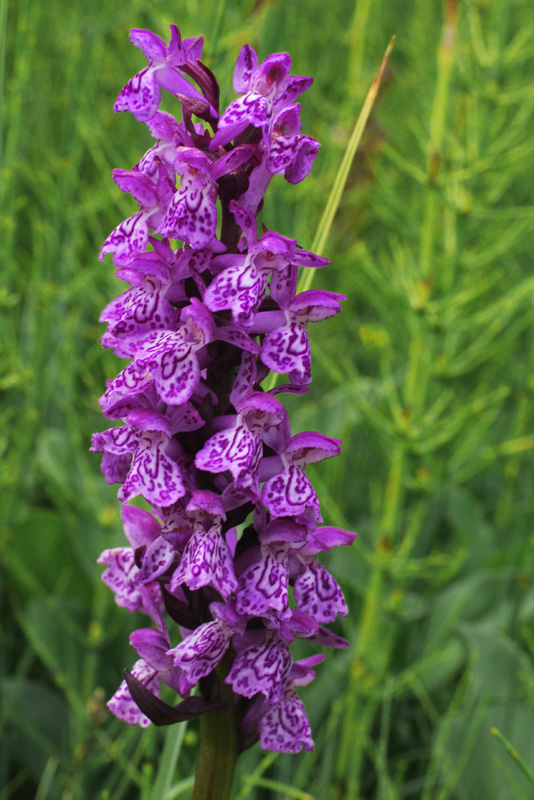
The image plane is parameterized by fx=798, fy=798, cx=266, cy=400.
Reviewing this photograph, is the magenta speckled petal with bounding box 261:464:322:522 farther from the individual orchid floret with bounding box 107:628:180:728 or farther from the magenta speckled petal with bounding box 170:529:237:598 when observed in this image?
the individual orchid floret with bounding box 107:628:180:728

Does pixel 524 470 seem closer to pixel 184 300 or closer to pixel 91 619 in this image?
pixel 91 619

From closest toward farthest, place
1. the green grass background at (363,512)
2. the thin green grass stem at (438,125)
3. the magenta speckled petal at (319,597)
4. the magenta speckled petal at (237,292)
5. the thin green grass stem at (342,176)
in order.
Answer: the magenta speckled petal at (237,292) → the magenta speckled petal at (319,597) → the thin green grass stem at (342,176) → the green grass background at (363,512) → the thin green grass stem at (438,125)

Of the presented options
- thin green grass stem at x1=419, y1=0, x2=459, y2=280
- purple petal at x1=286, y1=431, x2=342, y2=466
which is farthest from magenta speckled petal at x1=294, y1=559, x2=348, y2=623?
thin green grass stem at x1=419, y1=0, x2=459, y2=280

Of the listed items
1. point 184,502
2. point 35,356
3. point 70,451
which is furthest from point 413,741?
point 184,502

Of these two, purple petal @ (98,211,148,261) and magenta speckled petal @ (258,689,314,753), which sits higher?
purple petal @ (98,211,148,261)

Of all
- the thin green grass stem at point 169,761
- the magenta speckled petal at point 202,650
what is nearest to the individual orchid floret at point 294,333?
the magenta speckled petal at point 202,650

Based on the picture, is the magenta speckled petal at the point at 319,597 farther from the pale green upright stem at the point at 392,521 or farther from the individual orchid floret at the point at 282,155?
the pale green upright stem at the point at 392,521
